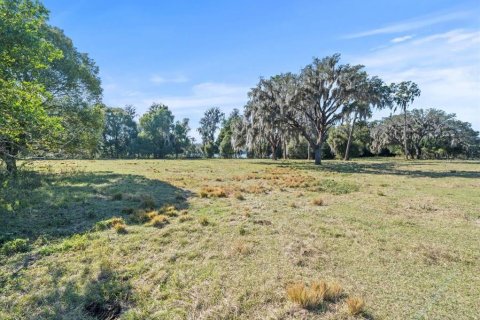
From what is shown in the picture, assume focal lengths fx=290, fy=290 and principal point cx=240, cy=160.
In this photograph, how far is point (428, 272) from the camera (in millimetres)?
4699

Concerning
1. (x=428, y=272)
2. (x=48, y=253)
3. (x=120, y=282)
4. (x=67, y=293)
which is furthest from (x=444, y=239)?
(x=48, y=253)

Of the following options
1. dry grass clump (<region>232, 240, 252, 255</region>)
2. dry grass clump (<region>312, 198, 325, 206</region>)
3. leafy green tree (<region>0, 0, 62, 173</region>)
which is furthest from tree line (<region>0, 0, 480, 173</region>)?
dry grass clump (<region>312, 198, 325, 206</region>)

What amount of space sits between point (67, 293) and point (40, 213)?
4.83 metres

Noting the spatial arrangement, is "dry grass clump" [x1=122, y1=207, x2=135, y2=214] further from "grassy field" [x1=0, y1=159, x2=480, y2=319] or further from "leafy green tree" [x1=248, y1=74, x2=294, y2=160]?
"leafy green tree" [x1=248, y1=74, x2=294, y2=160]

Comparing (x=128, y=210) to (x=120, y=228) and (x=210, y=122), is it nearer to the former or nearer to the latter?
(x=120, y=228)

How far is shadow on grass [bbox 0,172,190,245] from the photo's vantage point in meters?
6.88

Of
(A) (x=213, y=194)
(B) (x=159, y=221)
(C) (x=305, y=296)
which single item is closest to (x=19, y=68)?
(B) (x=159, y=221)

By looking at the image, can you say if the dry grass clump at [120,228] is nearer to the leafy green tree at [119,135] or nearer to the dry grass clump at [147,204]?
the dry grass clump at [147,204]

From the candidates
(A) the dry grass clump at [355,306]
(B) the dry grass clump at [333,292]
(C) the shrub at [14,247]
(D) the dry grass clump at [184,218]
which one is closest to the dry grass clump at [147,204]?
(D) the dry grass clump at [184,218]

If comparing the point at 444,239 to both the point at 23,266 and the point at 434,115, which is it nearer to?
the point at 23,266

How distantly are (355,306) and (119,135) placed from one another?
6877cm

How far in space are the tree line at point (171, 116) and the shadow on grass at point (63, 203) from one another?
134 centimetres

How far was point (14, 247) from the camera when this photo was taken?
5.65 m

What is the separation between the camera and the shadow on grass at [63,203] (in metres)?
6.88
